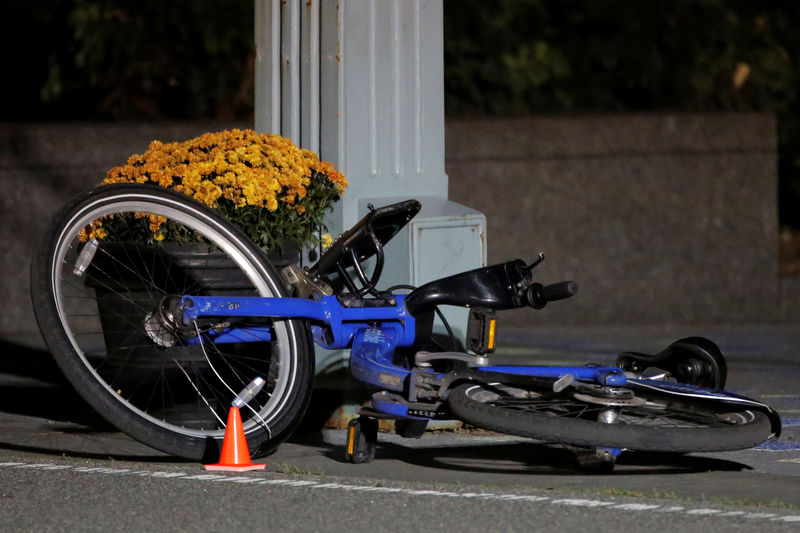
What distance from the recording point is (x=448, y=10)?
14203 millimetres

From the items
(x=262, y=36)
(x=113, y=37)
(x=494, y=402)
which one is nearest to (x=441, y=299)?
(x=494, y=402)

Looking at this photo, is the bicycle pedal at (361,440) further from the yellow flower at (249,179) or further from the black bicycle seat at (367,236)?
the yellow flower at (249,179)

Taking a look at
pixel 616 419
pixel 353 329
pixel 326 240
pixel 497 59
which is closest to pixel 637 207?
pixel 497 59

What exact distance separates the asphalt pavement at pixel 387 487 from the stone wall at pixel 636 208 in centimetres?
404

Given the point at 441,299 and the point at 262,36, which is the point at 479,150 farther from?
the point at 441,299

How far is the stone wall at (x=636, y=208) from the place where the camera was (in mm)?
11406

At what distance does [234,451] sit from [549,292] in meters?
1.32

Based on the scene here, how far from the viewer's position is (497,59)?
567 inches

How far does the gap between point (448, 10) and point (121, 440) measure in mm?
8292

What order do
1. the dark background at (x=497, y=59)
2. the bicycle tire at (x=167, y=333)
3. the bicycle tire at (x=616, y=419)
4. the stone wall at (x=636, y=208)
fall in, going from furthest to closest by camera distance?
1. the dark background at (x=497, y=59)
2. the stone wall at (x=636, y=208)
3. the bicycle tire at (x=167, y=333)
4. the bicycle tire at (x=616, y=419)

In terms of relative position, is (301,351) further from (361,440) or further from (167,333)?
(167,333)

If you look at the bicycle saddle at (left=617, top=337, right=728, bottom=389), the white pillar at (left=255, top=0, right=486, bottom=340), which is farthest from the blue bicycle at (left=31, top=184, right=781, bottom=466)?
the white pillar at (left=255, top=0, right=486, bottom=340)

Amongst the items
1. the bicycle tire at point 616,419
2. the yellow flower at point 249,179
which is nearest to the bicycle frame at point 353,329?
the bicycle tire at point 616,419

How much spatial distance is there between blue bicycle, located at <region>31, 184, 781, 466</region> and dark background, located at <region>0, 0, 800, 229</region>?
22.8 feet
